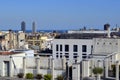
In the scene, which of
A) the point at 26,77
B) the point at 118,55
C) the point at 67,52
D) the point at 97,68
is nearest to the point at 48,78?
the point at 26,77

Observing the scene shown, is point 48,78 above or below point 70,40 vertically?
below

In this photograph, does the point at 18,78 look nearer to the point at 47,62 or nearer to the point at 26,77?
the point at 26,77

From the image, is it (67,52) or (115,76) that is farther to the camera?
(67,52)

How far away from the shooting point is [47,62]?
136 ft

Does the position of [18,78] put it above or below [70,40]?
below

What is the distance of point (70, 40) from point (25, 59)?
10.9 m

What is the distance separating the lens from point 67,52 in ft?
165

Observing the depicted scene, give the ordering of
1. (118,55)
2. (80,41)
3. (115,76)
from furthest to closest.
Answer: (80,41) → (118,55) → (115,76)

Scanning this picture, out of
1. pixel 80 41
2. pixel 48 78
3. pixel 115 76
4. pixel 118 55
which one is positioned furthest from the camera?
pixel 80 41

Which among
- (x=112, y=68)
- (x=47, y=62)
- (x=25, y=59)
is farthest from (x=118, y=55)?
(x=25, y=59)

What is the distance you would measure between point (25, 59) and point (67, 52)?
10621 millimetres

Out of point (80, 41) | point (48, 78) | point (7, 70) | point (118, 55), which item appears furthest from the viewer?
point (80, 41)

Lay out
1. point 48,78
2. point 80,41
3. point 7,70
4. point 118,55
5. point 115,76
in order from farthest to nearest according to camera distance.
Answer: point 80,41 < point 118,55 < point 7,70 < point 48,78 < point 115,76

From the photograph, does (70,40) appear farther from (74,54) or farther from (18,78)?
(18,78)
